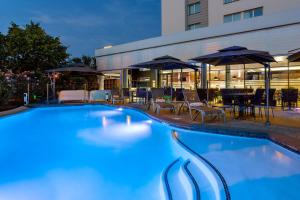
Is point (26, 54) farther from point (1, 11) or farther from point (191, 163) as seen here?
point (1, 11)

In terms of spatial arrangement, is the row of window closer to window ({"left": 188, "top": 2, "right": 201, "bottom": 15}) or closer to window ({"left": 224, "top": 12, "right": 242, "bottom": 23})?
window ({"left": 224, "top": 12, "right": 242, "bottom": 23})

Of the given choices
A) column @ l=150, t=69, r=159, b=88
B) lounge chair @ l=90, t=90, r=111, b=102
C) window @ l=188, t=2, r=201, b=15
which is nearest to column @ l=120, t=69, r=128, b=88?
column @ l=150, t=69, r=159, b=88

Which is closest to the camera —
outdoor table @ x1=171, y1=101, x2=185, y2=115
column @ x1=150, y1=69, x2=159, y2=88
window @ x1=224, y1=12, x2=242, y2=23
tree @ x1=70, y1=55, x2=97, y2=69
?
outdoor table @ x1=171, y1=101, x2=185, y2=115

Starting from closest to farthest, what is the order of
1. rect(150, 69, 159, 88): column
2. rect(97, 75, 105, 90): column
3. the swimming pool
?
the swimming pool
rect(150, 69, 159, 88): column
rect(97, 75, 105, 90): column

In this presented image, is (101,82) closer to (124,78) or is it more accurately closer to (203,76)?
(124,78)

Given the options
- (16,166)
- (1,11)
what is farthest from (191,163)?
(1,11)

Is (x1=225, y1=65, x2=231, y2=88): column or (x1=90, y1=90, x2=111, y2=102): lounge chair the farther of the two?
(x1=90, y1=90, x2=111, y2=102): lounge chair

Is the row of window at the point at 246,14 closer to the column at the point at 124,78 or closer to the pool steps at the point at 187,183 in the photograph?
the column at the point at 124,78

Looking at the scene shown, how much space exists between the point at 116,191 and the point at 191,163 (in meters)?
1.33

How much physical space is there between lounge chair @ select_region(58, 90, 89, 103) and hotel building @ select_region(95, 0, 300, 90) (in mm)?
5244

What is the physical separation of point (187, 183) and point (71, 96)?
1274 centimetres

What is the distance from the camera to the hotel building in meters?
12.2

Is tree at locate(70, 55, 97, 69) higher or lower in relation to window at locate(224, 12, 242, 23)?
lower

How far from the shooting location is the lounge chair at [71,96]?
14922mm
